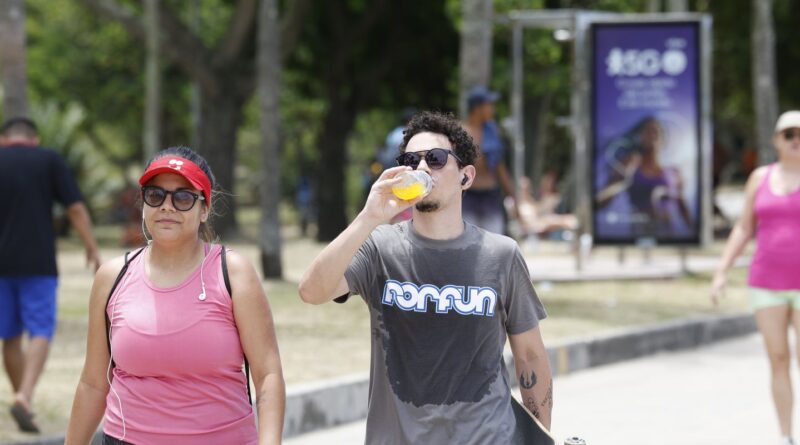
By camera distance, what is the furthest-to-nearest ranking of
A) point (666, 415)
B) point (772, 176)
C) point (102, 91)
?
point (102, 91) → point (666, 415) → point (772, 176)

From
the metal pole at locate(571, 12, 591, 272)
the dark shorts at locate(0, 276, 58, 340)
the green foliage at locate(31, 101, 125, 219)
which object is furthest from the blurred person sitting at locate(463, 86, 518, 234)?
the green foliage at locate(31, 101, 125, 219)

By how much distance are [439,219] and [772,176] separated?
4231 mm

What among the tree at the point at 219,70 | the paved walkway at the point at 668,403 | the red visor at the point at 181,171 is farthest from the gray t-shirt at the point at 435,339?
the tree at the point at 219,70

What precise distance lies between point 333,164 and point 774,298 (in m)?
20.9

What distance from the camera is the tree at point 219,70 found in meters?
26.3

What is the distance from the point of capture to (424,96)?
30.0m

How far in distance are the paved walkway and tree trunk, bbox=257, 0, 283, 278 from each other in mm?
6056

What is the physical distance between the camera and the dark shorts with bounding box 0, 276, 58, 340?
332 inches

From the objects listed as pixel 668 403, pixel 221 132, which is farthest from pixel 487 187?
pixel 221 132

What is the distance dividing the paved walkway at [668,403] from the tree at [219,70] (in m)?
14.3

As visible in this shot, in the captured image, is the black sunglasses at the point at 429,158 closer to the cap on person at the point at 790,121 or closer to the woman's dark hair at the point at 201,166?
the woman's dark hair at the point at 201,166

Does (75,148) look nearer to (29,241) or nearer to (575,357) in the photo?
(575,357)

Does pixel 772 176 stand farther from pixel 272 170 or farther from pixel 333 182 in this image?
pixel 333 182

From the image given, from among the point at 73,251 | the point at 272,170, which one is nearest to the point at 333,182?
the point at 73,251
